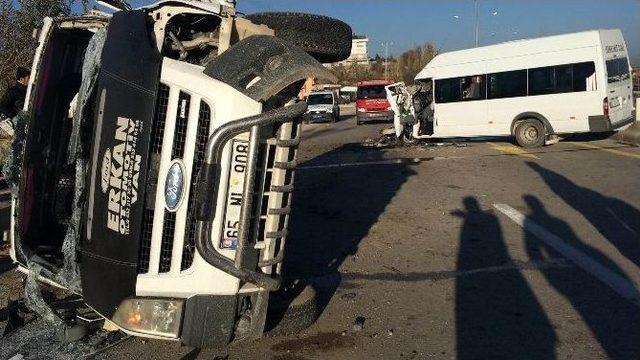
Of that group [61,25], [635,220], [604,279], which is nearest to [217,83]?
[61,25]

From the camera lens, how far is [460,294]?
4.82 metres

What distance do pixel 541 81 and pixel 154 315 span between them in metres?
13.8

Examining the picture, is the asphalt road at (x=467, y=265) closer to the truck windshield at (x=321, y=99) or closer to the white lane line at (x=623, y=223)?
the white lane line at (x=623, y=223)

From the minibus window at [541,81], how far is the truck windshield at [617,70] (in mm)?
1325

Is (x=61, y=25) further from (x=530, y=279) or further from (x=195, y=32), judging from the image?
(x=530, y=279)

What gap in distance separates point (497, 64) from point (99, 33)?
13.7 m

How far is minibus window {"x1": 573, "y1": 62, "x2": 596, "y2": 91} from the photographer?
1391 centimetres

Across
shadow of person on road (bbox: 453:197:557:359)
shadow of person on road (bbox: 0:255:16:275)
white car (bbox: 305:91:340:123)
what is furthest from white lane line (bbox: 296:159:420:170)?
white car (bbox: 305:91:340:123)

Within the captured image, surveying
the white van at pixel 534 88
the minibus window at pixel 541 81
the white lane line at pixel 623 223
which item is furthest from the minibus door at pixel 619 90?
the white lane line at pixel 623 223

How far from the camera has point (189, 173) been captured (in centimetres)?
322

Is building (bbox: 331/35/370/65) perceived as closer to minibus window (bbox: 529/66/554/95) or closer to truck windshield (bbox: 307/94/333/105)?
truck windshield (bbox: 307/94/333/105)

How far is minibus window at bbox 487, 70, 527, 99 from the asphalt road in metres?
4.11

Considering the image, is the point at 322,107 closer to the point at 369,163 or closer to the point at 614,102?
the point at 369,163

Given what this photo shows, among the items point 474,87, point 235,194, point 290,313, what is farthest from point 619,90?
point 235,194
